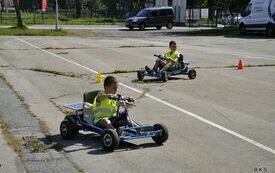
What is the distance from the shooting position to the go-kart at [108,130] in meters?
8.17

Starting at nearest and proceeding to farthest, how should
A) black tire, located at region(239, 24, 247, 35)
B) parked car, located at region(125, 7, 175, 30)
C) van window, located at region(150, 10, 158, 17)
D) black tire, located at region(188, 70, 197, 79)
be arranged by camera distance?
black tire, located at region(188, 70, 197, 79)
black tire, located at region(239, 24, 247, 35)
parked car, located at region(125, 7, 175, 30)
van window, located at region(150, 10, 158, 17)

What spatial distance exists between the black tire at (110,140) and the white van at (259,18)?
37.1 metres

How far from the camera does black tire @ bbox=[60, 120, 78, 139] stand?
8922mm

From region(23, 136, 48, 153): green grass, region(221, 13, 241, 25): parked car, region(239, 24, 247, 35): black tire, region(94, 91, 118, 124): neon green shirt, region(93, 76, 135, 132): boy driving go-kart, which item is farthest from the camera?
region(221, 13, 241, 25): parked car

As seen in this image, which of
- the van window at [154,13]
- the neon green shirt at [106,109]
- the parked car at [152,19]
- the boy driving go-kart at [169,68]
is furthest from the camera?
the van window at [154,13]

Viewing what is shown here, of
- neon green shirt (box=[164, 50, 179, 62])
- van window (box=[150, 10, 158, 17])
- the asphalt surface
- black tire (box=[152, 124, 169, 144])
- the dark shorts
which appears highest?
van window (box=[150, 10, 158, 17])

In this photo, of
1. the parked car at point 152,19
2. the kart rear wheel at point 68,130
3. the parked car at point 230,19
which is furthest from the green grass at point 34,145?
the parked car at point 230,19

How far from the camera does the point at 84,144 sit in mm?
8688

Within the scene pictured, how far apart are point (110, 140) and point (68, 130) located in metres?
1.03

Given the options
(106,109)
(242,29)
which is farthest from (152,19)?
(106,109)

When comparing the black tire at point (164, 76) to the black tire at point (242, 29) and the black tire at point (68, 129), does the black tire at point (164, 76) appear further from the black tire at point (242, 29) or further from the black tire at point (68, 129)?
the black tire at point (242, 29)

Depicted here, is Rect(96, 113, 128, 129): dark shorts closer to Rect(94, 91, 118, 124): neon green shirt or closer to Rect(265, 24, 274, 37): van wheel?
Rect(94, 91, 118, 124): neon green shirt

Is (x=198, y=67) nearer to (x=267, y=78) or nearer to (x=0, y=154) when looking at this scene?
(x=267, y=78)

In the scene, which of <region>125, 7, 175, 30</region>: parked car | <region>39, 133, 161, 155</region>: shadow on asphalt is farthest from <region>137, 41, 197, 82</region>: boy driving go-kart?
Answer: <region>125, 7, 175, 30</region>: parked car
